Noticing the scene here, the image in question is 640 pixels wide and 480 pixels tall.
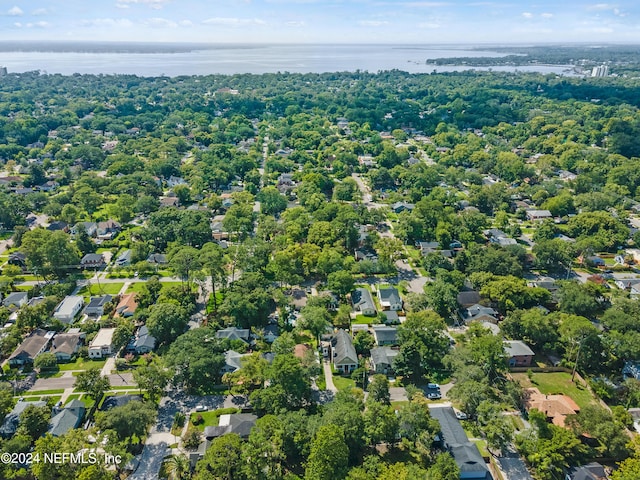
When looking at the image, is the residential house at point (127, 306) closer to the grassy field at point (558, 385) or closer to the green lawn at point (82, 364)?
the green lawn at point (82, 364)

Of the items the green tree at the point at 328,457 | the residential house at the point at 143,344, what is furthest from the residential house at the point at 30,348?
the green tree at the point at 328,457

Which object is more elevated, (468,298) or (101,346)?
(468,298)

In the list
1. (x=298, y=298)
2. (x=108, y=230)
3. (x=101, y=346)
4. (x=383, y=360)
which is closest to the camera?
(x=383, y=360)

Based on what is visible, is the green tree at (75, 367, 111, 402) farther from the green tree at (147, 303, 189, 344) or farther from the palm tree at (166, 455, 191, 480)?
the palm tree at (166, 455, 191, 480)

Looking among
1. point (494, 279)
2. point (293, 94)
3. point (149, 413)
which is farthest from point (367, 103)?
point (149, 413)

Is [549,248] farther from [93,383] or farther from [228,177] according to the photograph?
[228,177]

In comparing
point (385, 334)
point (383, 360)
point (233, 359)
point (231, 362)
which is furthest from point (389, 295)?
point (231, 362)

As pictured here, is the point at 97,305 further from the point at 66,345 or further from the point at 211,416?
the point at 211,416
